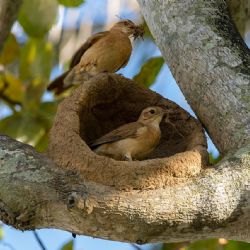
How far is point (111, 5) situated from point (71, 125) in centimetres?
311

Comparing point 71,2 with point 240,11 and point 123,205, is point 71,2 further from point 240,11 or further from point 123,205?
point 123,205

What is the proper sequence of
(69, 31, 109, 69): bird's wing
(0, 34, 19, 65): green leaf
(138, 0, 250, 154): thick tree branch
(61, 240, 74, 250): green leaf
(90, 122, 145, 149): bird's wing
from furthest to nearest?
1. (0, 34, 19, 65): green leaf
2. (69, 31, 109, 69): bird's wing
3. (61, 240, 74, 250): green leaf
4. (90, 122, 145, 149): bird's wing
5. (138, 0, 250, 154): thick tree branch

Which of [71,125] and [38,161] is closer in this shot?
[38,161]

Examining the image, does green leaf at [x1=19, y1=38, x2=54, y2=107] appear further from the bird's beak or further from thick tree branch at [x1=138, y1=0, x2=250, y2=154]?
thick tree branch at [x1=138, y1=0, x2=250, y2=154]

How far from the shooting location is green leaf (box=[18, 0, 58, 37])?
617 cm

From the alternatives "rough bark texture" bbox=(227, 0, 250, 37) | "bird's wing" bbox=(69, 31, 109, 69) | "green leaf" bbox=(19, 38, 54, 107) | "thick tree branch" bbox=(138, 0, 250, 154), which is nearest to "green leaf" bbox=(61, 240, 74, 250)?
"green leaf" bbox=(19, 38, 54, 107)

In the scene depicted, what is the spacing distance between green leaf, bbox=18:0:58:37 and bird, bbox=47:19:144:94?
14.1 inches

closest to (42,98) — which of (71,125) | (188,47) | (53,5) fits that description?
(53,5)

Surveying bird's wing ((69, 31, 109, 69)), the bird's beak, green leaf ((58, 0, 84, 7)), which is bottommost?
bird's wing ((69, 31, 109, 69))

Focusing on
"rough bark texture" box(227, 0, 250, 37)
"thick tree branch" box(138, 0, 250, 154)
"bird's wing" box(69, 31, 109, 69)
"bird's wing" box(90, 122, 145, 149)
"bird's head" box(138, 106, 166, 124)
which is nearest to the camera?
"thick tree branch" box(138, 0, 250, 154)

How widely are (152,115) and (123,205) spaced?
1782mm

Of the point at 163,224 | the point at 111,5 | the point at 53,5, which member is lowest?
the point at 163,224

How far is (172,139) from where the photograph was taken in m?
5.80

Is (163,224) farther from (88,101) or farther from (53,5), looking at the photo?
(53,5)
